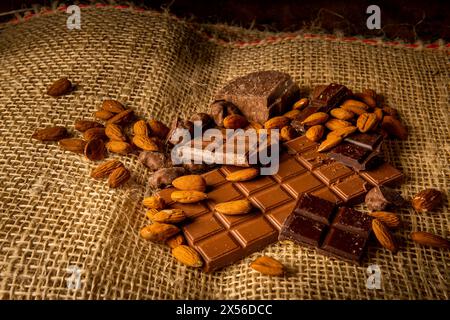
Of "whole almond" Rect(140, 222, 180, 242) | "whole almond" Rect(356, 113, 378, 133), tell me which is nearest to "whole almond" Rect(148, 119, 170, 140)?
"whole almond" Rect(140, 222, 180, 242)

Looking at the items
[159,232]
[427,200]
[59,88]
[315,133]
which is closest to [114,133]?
[59,88]

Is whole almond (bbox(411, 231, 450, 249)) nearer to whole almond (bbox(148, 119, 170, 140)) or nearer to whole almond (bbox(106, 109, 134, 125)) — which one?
whole almond (bbox(148, 119, 170, 140))

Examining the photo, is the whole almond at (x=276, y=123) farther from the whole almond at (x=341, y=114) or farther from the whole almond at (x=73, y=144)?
the whole almond at (x=73, y=144)

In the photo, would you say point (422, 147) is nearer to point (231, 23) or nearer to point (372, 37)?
point (372, 37)

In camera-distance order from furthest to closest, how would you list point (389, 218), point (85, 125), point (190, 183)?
point (85, 125)
point (190, 183)
point (389, 218)

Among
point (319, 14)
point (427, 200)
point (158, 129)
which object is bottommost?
point (158, 129)

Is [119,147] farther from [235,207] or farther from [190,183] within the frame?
[235,207]

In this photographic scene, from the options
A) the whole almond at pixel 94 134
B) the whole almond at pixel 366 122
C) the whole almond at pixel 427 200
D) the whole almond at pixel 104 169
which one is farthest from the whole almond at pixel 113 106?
the whole almond at pixel 427 200
